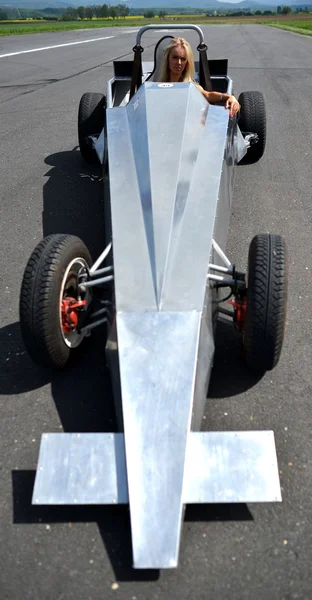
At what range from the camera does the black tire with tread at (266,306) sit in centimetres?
299

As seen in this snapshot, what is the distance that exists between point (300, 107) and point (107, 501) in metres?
9.35

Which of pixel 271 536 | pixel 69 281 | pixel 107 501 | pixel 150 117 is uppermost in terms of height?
pixel 150 117

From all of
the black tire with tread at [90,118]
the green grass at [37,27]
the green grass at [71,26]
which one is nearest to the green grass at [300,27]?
the green grass at [71,26]

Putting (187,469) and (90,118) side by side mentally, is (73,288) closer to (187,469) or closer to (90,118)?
(187,469)

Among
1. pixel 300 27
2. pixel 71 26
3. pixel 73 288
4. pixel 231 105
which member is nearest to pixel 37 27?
pixel 71 26

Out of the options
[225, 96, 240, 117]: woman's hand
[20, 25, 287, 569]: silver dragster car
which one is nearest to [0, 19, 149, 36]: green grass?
[225, 96, 240, 117]: woman's hand

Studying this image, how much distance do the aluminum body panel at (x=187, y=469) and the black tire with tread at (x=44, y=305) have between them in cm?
65

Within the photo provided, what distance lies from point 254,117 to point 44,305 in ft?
14.4

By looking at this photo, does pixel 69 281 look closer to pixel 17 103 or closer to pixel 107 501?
pixel 107 501

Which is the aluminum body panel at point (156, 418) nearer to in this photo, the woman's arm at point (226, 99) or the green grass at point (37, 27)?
the woman's arm at point (226, 99)

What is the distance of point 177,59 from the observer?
4.98 meters

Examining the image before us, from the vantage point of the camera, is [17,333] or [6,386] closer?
[6,386]

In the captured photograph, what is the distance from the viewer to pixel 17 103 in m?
11.0

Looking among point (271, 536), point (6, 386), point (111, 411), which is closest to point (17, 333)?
point (6, 386)
